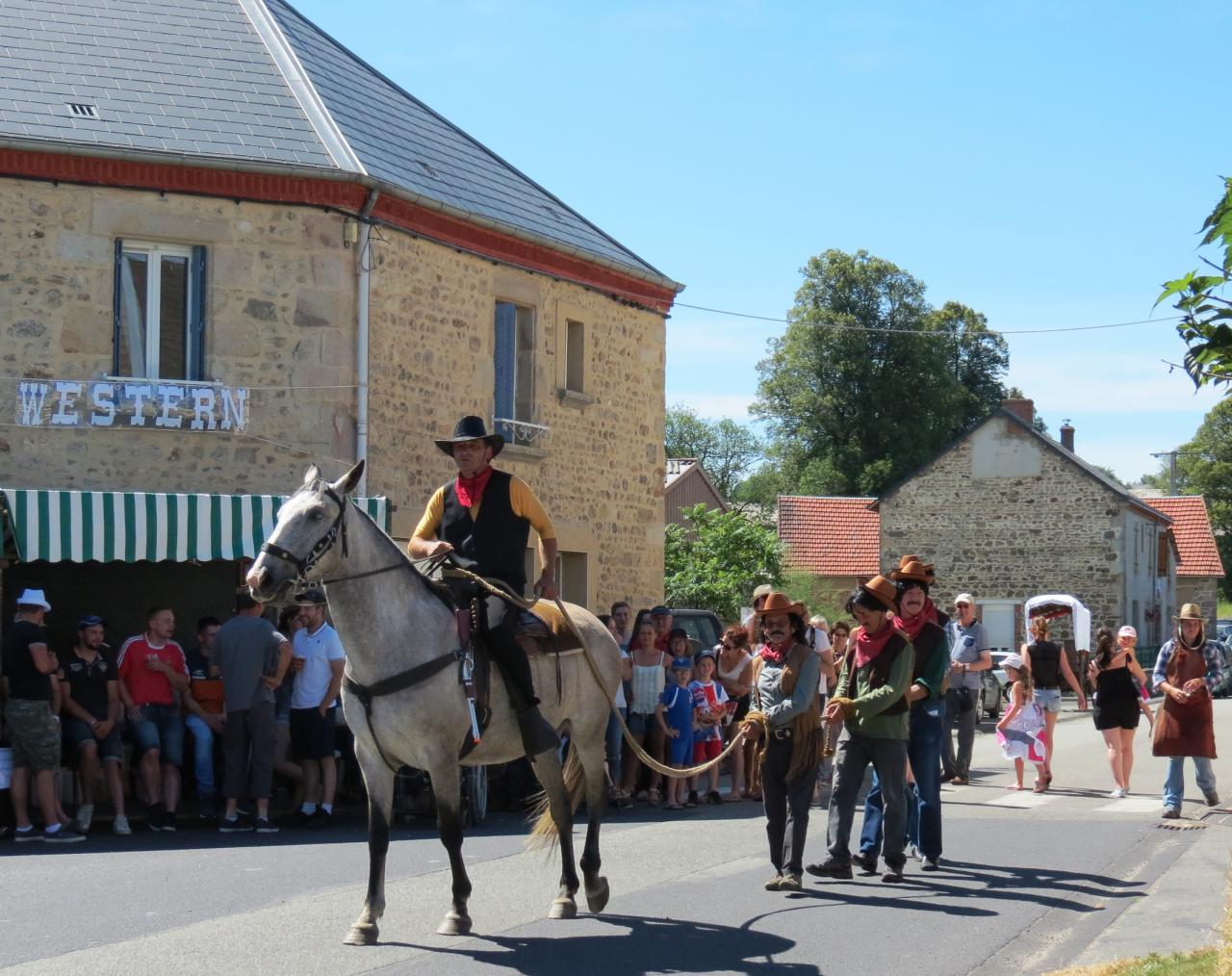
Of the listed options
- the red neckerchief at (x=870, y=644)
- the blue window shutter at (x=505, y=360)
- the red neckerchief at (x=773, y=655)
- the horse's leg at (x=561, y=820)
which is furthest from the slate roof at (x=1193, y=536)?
the horse's leg at (x=561, y=820)

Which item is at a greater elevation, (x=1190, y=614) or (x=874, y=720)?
(x=1190, y=614)

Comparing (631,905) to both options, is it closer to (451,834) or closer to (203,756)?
(451,834)

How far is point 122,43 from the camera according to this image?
64.6ft

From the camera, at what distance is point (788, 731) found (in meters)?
9.57

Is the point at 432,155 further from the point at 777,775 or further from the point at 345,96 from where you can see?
the point at 777,775

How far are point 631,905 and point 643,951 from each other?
1426mm

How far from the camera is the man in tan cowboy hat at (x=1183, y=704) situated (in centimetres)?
1358

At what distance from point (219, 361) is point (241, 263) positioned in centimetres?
110

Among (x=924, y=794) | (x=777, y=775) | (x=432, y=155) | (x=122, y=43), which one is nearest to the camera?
(x=777, y=775)

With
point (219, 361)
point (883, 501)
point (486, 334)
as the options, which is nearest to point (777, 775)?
point (219, 361)

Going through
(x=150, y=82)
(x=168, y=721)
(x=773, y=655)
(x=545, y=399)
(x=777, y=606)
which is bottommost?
(x=168, y=721)

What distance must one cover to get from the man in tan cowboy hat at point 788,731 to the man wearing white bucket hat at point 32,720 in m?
5.81

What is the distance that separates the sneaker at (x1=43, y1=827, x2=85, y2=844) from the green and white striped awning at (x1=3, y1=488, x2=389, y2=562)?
106 inches

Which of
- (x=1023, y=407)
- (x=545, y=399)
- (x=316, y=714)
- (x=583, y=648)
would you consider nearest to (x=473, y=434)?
(x=583, y=648)
